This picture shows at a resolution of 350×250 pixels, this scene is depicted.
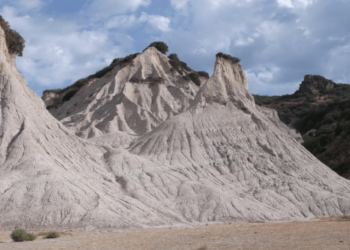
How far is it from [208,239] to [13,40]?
24431 millimetres

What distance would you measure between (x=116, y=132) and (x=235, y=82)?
41.4ft

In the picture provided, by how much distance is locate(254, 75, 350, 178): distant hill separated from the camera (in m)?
51.2

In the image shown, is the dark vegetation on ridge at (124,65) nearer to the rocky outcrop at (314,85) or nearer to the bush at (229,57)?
the bush at (229,57)

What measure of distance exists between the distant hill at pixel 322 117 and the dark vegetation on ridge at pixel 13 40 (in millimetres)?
28944

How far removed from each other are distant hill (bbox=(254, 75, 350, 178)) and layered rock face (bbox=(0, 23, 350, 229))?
1084 centimetres

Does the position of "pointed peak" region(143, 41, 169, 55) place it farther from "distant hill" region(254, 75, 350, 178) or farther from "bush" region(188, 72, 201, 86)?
"distant hill" region(254, 75, 350, 178)

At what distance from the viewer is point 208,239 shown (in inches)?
748

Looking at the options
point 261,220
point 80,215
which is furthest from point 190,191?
point 80,215

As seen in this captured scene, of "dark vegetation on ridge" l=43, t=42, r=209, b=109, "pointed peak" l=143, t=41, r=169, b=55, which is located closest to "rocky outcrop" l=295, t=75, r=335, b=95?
"dark vegetation on ridge" l=43, t=42, r=209, b=109

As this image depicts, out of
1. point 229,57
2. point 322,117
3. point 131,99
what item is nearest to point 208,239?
point 229,57

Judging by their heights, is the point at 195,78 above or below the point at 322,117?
above

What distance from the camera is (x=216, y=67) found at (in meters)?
43.0

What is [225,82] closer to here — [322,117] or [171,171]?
[171,171]

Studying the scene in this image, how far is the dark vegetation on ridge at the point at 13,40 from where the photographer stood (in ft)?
120
